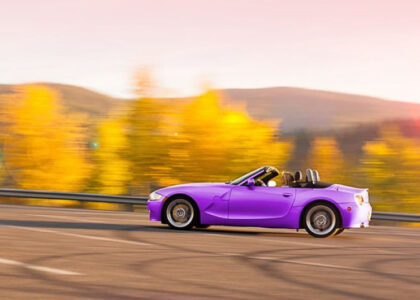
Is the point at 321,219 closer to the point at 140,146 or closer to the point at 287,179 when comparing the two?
the point at 287,179

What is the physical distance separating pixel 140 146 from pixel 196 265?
5808cm

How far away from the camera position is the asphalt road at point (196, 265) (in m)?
7.46

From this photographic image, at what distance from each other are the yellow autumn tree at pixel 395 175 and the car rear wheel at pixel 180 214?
229 ft

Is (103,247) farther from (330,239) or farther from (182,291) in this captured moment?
(330,239)

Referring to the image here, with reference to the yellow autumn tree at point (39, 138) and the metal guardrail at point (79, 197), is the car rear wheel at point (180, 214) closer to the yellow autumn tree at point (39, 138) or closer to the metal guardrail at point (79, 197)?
the metal guardrail at point (79, 197)

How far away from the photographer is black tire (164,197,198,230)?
14.7 m

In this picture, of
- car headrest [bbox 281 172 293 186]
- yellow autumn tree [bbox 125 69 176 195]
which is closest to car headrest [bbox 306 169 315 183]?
car headrest [bbox 281 172 293 186]

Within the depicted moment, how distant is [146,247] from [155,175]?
55652mm

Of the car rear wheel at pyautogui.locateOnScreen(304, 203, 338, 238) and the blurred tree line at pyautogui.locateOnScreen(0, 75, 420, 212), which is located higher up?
the blurred tree line at pyautogui.locateOnScreen(0, 75, 420, 212)

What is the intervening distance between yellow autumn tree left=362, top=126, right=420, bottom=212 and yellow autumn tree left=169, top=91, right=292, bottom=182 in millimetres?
17129

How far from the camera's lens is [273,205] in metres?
14.4

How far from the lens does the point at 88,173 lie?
78812 millimetres

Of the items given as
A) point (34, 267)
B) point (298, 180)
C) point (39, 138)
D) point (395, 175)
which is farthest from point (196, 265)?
point (395, 175)

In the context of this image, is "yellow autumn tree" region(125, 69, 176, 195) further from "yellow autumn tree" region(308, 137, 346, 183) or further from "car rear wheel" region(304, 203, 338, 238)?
"car rear wheel" region(304, 203, 338, 238)
